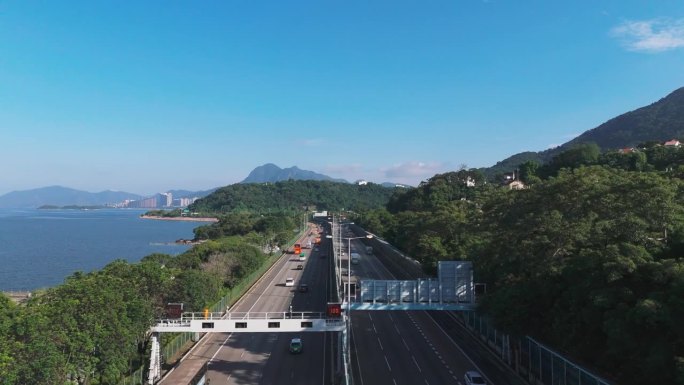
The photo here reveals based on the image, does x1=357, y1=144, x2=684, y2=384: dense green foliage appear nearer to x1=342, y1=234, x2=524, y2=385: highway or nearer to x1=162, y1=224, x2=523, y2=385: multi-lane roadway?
x1=342, y1=234, x2=524, y2=385: highway

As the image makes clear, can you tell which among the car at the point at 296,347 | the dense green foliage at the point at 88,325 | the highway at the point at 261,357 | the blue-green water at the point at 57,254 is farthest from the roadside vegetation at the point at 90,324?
the blue-green water at the point at 57,254

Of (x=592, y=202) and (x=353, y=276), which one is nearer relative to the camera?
(x=592, y=202)

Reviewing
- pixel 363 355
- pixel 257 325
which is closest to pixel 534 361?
pixel 363 355

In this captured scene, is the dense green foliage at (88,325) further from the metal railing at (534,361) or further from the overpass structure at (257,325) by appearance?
the metal railing at (534,361)

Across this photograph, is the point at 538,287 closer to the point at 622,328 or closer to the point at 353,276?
the point at 622,328

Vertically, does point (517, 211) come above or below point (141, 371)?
above

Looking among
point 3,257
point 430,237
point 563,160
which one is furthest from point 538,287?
point 3,257

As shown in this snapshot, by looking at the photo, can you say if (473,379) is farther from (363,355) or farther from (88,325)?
(88,325)

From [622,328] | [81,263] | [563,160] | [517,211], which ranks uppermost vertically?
[563,160]
